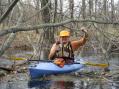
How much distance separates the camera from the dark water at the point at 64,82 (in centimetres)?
945

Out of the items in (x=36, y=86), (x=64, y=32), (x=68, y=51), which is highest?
(x=64, y=32)

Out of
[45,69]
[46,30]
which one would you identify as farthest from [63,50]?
[46,30]

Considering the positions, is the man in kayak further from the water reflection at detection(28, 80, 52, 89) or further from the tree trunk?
the water reflection at detection(28, 80, 52, 89)

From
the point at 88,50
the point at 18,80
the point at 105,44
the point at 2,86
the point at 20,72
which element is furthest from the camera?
the point at 88,50

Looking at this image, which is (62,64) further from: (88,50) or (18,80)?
(88,50)

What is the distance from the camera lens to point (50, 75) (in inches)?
411

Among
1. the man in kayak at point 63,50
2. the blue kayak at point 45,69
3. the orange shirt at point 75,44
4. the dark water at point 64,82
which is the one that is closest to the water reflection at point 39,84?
the dark water at point 64,82

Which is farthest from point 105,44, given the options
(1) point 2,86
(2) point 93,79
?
(1) point 2,86

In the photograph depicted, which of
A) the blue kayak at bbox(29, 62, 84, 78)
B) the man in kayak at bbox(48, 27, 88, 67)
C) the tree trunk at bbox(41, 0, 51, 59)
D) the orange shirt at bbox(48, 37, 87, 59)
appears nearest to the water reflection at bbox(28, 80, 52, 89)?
the blue kayak at bbox(29, 62, 84, 78)

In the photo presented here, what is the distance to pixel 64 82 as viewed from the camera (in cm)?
1000

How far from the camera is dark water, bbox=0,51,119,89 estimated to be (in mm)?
9445

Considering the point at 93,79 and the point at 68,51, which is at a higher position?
the point at 68,51

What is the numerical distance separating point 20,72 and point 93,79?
8.46 ft

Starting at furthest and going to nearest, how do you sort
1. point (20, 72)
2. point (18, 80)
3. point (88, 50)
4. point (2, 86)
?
1. point (88, 50)
2. point (20, 72)
3. point (18, 80)
4. point (2, 86)
